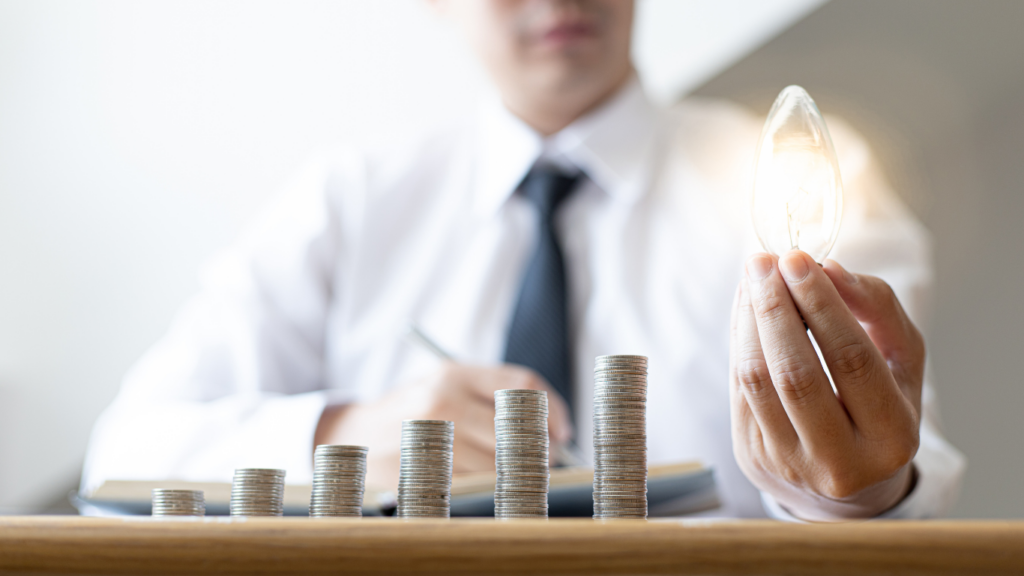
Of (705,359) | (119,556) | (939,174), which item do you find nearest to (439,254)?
(705,359)

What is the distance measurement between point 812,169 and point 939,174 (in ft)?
4.61

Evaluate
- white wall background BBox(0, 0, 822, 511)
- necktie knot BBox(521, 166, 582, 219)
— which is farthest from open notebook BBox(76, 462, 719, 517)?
white wall background BBox(0, 0, 822, 511)

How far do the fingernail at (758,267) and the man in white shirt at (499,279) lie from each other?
42cm

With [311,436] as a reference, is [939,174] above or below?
above

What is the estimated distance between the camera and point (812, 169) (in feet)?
1.35

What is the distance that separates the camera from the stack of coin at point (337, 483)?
0.37 m

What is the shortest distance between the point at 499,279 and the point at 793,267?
2.95ft

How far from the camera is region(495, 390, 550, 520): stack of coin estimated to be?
0.36m

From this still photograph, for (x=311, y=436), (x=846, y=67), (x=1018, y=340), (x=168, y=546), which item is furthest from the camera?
(x=846, y=67)

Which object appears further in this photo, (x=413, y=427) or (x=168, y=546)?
(x=413, y=427)

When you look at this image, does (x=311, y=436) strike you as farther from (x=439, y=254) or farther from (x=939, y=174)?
(x=939, y=174)

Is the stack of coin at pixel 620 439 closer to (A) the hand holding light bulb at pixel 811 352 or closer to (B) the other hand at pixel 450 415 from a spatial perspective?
(A) the hand holding light bulb at pixel 811 352

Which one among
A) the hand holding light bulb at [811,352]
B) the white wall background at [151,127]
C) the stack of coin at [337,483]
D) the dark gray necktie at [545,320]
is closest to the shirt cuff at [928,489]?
the hand holding light bulb at [811,352]

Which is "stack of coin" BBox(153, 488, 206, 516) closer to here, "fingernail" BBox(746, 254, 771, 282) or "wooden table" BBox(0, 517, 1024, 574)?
"wooden table" BBox(0, 517, 1024, 574)
